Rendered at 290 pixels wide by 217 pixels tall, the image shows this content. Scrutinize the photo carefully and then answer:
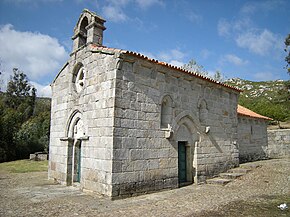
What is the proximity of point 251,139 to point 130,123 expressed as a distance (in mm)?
10079

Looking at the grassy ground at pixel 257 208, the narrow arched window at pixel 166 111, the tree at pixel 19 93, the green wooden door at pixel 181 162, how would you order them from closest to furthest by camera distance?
the grassy ground at pixel 257 208, the narrow arched window at pixel 166 111, the green wooden door at pixel 181 162, the tree at pixel 19 93

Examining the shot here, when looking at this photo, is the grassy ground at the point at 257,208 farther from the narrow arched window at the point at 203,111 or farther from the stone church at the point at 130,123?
the narrow arched window at the point at 203,111

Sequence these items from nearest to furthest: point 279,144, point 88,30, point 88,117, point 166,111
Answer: point 88,117
point 166,111
point 88,30
point 279,144

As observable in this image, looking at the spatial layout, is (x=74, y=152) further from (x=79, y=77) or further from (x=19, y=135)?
(x=19, y=135)

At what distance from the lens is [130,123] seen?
7.25 meters

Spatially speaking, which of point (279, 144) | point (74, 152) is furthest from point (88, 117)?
point (279, 144)

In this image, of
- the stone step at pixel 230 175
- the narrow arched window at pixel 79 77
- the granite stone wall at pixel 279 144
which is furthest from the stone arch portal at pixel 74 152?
the granite stone wall at pixel 279 144

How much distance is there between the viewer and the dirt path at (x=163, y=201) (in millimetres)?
5617

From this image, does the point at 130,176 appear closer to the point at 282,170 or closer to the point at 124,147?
the point at 124,147

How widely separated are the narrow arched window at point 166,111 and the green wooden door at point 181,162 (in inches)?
52.6

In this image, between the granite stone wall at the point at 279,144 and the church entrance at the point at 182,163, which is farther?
the granite stone wall at the point at 279,144

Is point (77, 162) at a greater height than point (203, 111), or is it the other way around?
point (203, 111)

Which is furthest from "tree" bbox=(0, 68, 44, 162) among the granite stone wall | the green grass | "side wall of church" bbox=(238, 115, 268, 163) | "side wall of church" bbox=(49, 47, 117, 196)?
the granite stone wall

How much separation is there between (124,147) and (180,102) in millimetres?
3126
